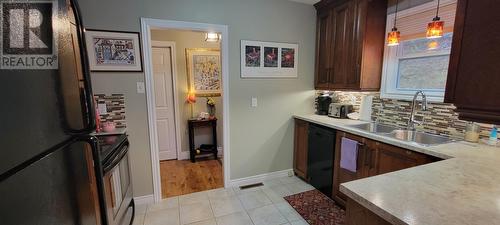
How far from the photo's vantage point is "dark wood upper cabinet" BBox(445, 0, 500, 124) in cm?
65

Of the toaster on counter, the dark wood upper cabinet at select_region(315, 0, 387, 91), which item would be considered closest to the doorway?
the dark wood upper cabinet at select_region(315, 0, 387, 91)

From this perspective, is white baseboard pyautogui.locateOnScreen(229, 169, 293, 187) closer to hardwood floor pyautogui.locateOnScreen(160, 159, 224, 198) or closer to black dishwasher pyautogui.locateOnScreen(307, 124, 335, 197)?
Result: hardwood floor pyautogui.locateOnScreen(160, 159, 224, 198)

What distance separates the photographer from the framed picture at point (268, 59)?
8.83ft

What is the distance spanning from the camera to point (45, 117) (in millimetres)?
593

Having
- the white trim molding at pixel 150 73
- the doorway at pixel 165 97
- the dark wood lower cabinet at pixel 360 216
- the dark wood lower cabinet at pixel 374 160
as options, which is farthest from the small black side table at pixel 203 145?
the dark wood lower cabinet at pixel 360 216

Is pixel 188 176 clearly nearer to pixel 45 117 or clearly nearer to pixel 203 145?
pixel 203 145

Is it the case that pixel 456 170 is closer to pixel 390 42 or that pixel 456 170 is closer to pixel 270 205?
pixel 390 42

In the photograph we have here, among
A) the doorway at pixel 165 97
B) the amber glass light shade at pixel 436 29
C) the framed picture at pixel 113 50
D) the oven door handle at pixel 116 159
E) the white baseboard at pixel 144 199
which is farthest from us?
the doorway at pixel 165 97

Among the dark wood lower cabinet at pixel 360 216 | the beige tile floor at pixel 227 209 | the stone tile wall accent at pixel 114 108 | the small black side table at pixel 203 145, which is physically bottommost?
the beige tile floor at pixel 227 209

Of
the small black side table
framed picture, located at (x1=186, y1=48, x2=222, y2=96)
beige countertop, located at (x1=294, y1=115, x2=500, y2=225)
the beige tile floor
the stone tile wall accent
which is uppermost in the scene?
framed picture, located at (x1=186, y1=48, x2=222, y2=96)

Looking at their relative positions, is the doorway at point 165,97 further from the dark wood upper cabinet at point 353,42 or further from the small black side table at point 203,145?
the dark wood upper cabinet at point 353,42

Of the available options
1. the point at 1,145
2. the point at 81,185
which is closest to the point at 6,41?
the point at 1,145

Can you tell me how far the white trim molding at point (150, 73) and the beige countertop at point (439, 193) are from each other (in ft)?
6.09

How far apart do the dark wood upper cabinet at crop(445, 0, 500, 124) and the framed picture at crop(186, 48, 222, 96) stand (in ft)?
11.2
